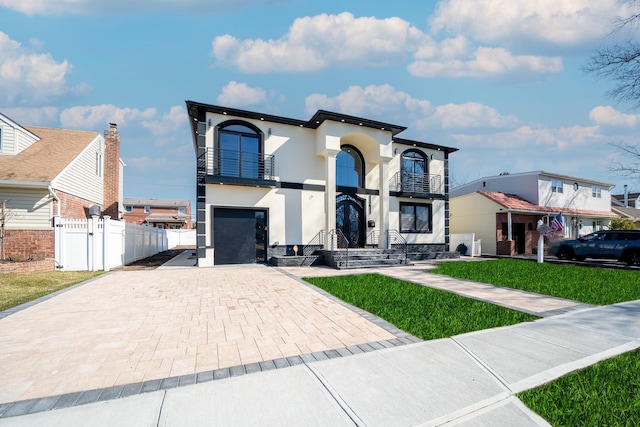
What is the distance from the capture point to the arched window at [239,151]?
12.3m

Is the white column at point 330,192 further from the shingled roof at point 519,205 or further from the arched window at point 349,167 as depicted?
the shingled roof at point 519,205

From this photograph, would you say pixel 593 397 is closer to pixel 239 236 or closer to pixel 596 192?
pixel 239 236

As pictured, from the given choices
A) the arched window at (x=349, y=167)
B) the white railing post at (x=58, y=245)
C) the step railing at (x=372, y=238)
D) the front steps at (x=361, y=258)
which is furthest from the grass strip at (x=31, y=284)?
the step railing at (x=372, y=238)

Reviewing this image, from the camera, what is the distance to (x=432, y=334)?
405 centimetres

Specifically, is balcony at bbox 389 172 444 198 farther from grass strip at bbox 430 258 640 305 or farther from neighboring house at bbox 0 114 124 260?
neighboring house at bbox 0 114 124 260

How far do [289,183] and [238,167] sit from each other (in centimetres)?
243

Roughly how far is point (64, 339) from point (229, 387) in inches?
119

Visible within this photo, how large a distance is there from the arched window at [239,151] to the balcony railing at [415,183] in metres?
7.67

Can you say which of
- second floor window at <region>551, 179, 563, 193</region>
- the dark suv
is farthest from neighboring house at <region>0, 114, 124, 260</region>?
second floor window at <region>551, 179, 563, 193</region>

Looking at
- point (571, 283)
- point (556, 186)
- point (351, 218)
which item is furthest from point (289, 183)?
point (556, 186)

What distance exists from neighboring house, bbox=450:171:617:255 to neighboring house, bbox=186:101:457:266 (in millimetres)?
7624

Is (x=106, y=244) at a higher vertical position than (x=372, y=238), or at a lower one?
higher

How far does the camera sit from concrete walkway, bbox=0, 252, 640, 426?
2373 mm

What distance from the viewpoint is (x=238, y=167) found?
492 inches
